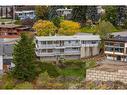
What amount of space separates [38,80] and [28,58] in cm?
16

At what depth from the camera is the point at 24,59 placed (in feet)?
23.0

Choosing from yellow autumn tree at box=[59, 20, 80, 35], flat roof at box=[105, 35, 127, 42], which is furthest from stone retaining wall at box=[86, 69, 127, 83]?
yellow autumn tree at box=[59, 20, 80, 35]

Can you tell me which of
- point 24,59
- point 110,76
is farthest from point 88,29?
point 24,59

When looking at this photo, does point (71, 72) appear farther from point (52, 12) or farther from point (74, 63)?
point (52, 12)

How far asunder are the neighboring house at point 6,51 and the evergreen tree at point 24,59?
35 millimetres

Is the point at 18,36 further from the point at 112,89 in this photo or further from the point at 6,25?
the point at 112,89

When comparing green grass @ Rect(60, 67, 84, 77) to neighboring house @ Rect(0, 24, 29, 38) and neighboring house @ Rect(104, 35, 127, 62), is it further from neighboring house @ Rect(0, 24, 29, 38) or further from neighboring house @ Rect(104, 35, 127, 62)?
neighboring house @ Rect(0, 24, 29, 38)

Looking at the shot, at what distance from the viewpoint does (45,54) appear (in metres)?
7.06

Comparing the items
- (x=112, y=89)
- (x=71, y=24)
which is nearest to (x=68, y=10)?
(x=71, y=24)

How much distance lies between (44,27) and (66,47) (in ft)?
0.65

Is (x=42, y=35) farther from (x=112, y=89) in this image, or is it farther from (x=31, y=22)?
(x=112, y=89)

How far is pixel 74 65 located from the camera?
7055mm

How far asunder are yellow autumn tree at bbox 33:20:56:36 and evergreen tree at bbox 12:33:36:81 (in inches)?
3.8

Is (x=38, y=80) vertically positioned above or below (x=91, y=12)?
below
